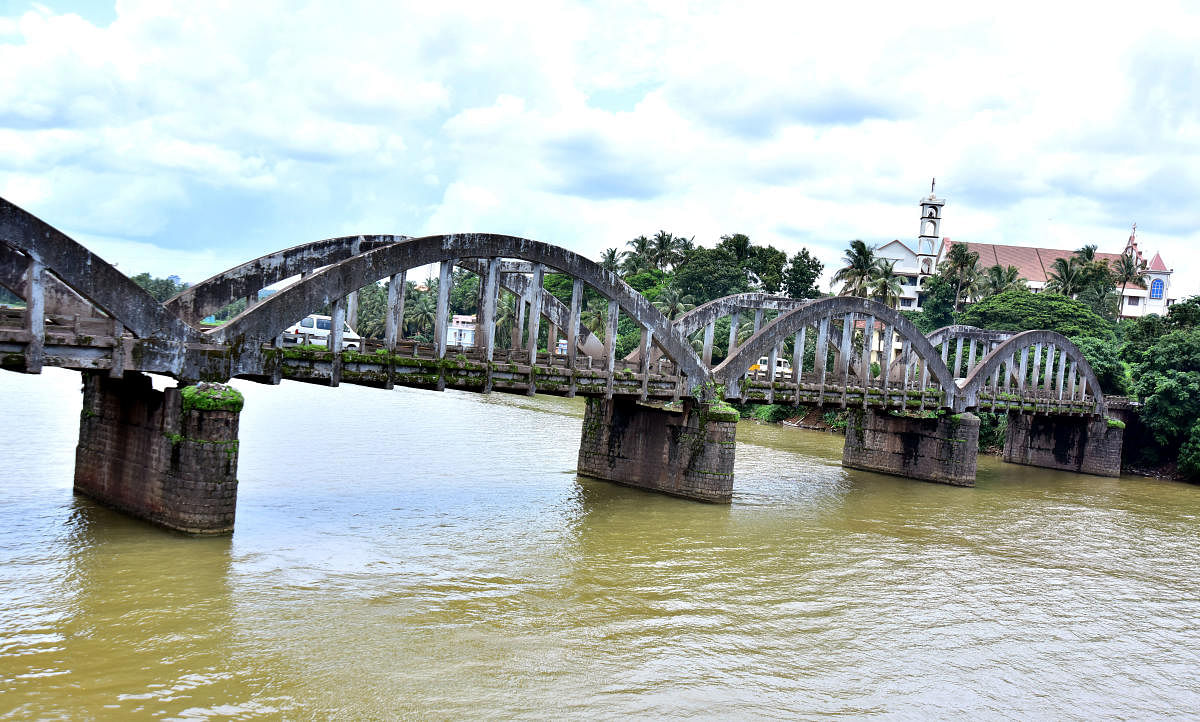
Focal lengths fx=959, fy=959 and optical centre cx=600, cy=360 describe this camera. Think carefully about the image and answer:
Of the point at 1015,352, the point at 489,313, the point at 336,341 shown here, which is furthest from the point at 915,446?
the point at 336,341

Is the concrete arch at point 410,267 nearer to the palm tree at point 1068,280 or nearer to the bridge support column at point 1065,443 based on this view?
the bridge support column at point 1065,443

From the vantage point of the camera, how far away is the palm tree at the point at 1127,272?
9444 centimetres

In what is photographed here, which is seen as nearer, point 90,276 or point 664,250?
point 90,276

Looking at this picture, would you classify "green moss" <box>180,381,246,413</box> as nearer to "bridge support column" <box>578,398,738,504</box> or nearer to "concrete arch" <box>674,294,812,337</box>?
"bridge support column" <box>578,398,738,504</box>

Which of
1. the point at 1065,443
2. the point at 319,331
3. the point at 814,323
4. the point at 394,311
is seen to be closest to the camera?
the point at 394,311

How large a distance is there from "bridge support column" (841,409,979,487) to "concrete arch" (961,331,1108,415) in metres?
1.49

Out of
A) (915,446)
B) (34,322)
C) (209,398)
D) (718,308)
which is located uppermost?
(718,308)

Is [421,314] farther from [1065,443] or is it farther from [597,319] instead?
[1065,443]

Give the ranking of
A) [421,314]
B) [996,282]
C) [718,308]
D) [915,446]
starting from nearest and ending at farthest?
[718,308], [915,446], [996,282], [421,314]

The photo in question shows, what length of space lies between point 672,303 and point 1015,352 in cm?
3067

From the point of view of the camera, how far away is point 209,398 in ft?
67.3

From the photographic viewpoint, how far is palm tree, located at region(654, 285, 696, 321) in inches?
3029

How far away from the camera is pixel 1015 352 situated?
169 feet

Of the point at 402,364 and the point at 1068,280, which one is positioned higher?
the point at 1068,280
